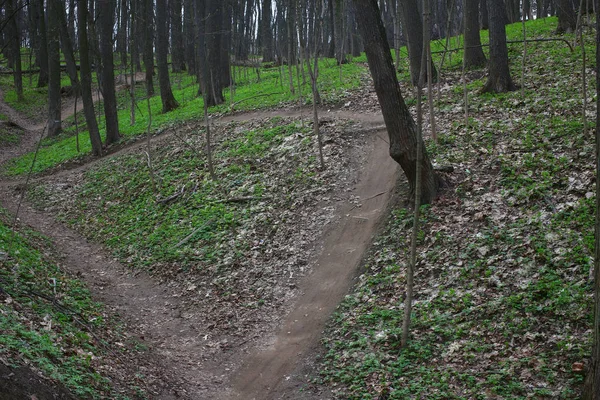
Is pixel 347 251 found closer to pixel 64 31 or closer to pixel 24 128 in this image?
pixel 64 31

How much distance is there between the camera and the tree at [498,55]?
549 inches

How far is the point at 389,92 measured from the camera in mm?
9695

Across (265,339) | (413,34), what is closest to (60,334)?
(265,339)

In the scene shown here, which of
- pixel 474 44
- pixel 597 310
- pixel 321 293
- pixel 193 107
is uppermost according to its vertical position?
pixel 474 44

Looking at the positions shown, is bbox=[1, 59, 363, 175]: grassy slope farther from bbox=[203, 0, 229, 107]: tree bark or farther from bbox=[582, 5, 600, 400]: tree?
bbox=[582, 5, 600, 400]: tree

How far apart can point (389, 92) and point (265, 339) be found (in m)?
4.84

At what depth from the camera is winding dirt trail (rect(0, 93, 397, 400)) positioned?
7.34 m

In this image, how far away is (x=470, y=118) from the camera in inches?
511

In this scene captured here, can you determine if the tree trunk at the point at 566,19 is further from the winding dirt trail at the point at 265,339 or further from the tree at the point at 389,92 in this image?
the tree at the point at 389,92

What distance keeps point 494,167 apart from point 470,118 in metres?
2.95

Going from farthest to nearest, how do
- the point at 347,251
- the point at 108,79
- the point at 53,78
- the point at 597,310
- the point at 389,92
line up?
1. the point at 53,78
2. the point at 108,79
3. the point at 347,251
4. the point at 389,92
5. the point at 597,310

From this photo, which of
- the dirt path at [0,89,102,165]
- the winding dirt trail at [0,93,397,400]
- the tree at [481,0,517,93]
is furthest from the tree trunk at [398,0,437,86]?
the dirt path at [0,89,102,165]

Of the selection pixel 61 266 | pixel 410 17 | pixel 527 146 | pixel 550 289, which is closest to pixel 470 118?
pixel 527 146

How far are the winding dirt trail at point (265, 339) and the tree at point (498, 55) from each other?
3.38 m
